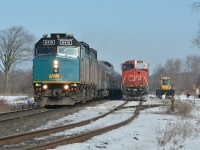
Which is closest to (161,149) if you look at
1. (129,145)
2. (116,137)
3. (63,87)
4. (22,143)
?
(129,145)

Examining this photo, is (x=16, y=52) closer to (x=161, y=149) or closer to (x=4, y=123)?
(x=4, y=123)

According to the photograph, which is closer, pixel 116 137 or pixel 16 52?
pixel 116 137

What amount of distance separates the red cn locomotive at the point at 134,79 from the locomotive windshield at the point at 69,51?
44.9 ft

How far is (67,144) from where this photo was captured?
9289 millimetres

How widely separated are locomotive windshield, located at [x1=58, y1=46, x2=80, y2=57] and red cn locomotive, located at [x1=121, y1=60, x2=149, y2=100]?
1368 cm

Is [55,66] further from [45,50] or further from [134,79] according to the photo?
[134,79]

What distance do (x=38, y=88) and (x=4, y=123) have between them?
8459 mm

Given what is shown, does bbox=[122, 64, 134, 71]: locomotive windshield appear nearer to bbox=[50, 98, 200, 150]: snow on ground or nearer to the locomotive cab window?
the locomotive cab window

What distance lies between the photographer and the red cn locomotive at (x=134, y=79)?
3556 centimetres

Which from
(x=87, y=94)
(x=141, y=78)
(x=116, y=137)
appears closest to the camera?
(x=116, y=137)

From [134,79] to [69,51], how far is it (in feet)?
46.9

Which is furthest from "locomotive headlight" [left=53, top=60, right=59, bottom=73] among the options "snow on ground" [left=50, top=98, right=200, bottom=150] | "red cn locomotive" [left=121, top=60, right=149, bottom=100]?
"red cn locomotive" [left=121, top=60, right=149, bottom=100]

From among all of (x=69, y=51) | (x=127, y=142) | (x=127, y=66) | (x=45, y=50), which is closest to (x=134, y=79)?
(x=127, y=66)

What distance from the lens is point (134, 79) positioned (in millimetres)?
36125
